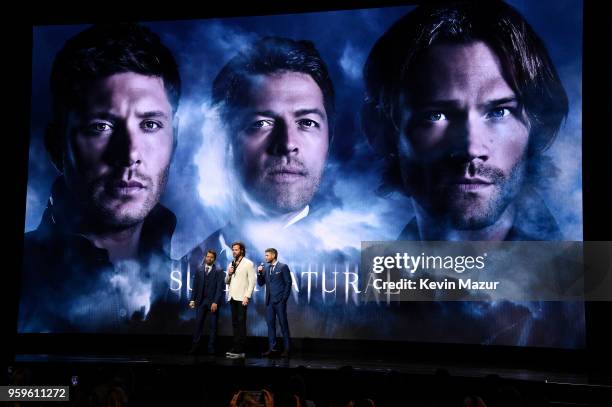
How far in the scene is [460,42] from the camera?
10.2m

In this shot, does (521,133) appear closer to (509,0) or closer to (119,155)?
(509,0)

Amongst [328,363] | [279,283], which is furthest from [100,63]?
[328,363]

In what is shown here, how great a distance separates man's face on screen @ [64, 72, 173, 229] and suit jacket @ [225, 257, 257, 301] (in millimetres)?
2271

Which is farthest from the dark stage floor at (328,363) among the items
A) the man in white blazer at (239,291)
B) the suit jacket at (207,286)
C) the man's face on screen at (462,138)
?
the man's face on screen at (462,138)

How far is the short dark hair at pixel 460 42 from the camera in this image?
32.5 ft

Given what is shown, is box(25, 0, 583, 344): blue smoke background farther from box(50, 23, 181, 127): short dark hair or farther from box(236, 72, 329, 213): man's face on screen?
box(236, 72, 329, 213): man's face on screen

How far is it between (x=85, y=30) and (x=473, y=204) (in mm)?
6113

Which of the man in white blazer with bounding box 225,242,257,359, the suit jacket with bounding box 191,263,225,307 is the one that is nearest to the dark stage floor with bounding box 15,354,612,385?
the man in white blazer with bounding box 225,242,257,359

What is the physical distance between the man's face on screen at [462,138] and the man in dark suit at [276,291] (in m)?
2.07

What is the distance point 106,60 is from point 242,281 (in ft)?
13.8

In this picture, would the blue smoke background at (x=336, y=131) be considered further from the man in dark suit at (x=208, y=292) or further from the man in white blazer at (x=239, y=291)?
the man in white blazer at (x=239, y=291)

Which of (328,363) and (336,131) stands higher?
(336,131)

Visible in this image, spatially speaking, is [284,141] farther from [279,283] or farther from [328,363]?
[328,363]

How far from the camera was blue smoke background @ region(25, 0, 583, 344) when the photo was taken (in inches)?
387
